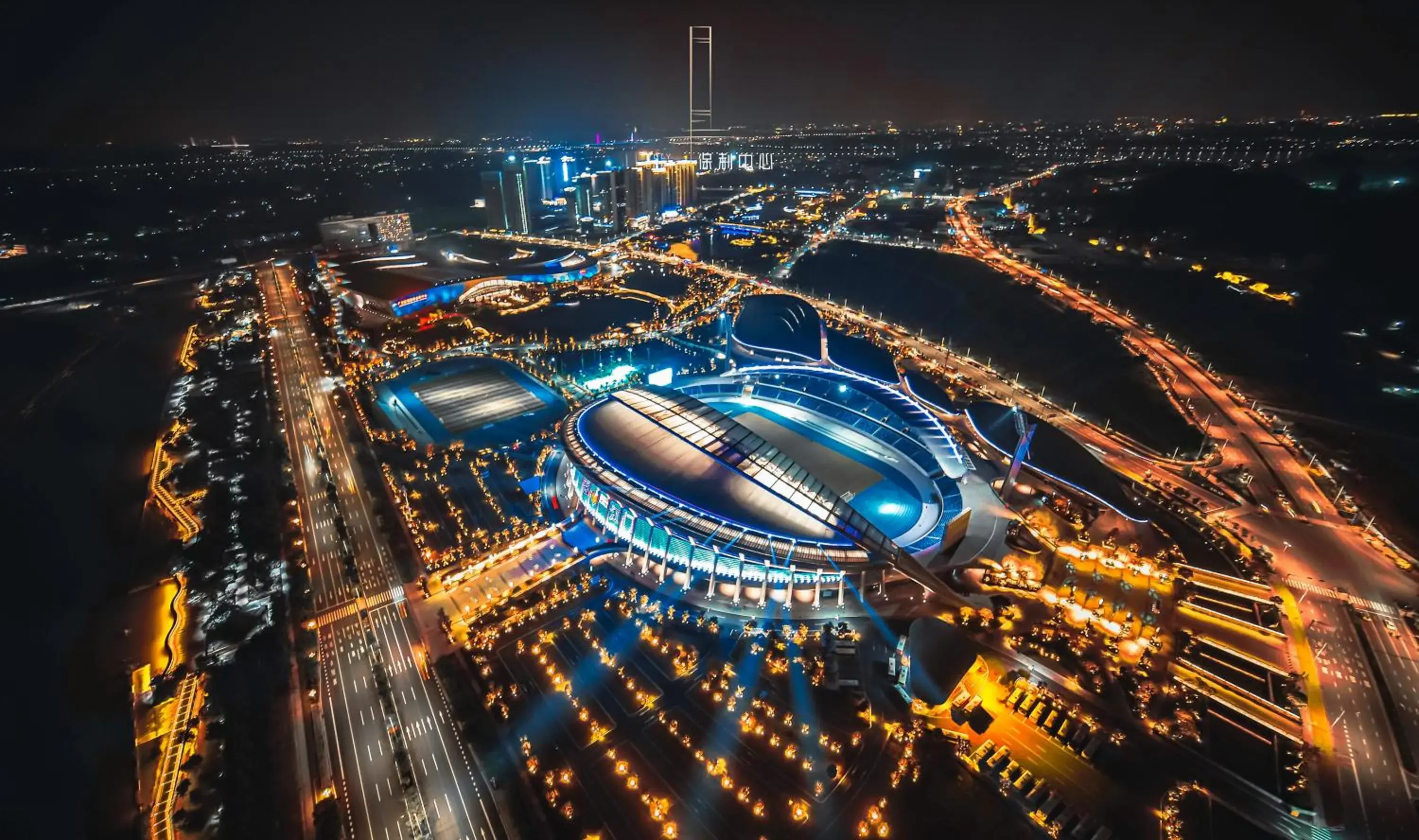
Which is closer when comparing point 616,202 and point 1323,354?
point 1323,354

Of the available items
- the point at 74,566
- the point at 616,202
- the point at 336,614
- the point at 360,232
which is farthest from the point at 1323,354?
the point at 360,232

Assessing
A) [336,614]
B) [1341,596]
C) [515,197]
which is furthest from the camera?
[515,197]

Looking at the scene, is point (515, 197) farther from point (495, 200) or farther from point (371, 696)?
point (371, 696)

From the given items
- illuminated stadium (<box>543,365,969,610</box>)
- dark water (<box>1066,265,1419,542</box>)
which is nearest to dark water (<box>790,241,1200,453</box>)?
dark water (<box>1066,265,1419,542</box>)

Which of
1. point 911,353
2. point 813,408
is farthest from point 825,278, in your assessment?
Answer: point 813,408

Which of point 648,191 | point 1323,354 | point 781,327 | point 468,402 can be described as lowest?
point 468,402

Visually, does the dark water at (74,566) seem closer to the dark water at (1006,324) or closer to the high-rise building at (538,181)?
the dark water at (1006,324)

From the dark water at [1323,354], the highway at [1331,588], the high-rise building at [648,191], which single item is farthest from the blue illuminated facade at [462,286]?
the dark water at [1323,354]
